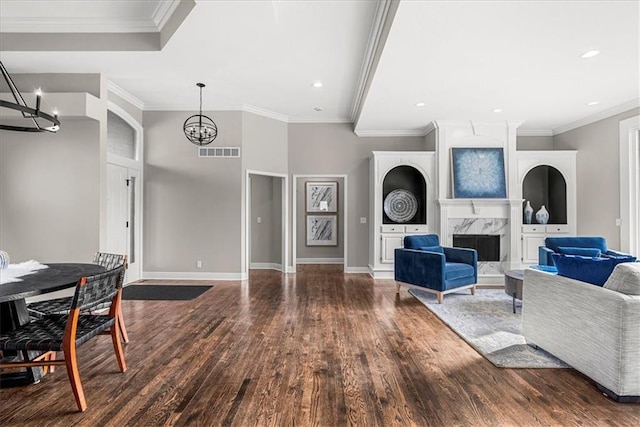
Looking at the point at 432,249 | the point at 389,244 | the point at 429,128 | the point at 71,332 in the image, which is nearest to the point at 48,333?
the point at 71,332

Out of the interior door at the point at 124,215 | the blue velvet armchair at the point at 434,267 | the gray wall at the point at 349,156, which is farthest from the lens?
the gray wall at the point at 349,156

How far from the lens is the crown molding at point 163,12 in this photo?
3.45 m

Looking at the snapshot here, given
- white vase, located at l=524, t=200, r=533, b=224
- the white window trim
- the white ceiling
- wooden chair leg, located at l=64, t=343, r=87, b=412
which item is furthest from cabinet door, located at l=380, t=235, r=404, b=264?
wooden chair leg, located at l=64, t=343, r=87, b=412

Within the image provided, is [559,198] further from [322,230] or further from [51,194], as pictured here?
[51,194]

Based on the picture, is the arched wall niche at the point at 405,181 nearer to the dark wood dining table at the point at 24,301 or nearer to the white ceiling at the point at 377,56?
→ the white ceiling at the point at 377,56

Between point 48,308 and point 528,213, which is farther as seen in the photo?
point 528,213

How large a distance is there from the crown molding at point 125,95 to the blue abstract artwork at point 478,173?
5.51 meters

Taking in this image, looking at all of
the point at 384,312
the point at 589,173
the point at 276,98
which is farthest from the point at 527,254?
the point at 276,98

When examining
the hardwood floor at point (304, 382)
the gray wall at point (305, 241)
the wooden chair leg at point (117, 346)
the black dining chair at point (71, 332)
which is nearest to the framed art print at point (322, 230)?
the gray wall at point (305, 241)

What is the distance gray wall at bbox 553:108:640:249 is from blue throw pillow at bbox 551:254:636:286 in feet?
12.4

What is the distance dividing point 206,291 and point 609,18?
18.2 ft

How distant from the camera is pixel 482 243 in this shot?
239 inches

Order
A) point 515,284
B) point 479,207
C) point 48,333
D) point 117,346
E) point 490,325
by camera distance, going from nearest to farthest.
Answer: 1. point 48,333
2. point 117,346
3. point 490,325
4. point 515,284
5. point 479,207

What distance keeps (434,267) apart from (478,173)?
7.64ft
